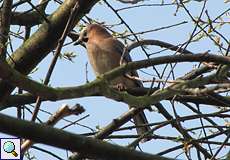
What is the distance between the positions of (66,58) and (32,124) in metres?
3.13

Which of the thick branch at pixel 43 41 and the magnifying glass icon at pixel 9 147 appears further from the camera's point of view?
the thick branch at pixel 43 41

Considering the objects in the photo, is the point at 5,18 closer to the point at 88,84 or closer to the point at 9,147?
the point at 9,147

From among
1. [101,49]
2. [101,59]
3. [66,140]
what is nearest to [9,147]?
[66,140]

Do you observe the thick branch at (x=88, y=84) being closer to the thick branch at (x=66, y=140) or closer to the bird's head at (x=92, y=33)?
the thick branch at (x=66, y=140)

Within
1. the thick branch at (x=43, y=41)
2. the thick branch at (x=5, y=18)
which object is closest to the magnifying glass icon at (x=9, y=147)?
the thick branch at (x=43, y=41)

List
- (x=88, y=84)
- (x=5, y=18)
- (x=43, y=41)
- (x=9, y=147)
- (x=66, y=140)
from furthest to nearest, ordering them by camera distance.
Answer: (x=43, y=41), (x=5, y=18), (x=9, y=147), (x=88, y=84), (x=66, y=140)

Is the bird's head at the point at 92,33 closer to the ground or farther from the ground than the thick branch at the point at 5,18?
farther from the ground

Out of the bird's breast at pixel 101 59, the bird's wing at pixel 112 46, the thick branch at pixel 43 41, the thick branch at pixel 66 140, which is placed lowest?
A: the thick branch at pixel 66 140

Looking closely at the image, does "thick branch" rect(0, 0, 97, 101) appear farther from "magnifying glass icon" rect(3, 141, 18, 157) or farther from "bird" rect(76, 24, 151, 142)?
"bird" rect(76, 24, 151, 142)

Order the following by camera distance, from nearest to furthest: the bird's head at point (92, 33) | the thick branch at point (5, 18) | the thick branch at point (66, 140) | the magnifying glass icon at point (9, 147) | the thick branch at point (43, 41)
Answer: the thick branch at point (66, 140), the magnifying glass icon at point (9, 147), the thick branch at point (5, 18), the thick branch at point (43, 41), the bird's head at point (92, 33)

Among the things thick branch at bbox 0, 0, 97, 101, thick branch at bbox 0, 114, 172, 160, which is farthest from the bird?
thick branch at bbox 0, 114, 172, 160

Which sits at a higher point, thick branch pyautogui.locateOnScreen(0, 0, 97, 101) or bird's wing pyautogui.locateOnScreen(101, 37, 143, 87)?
bird's wing pyautogui.locateOnScreen(101, 37, 143, 87)

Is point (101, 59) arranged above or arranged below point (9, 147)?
above


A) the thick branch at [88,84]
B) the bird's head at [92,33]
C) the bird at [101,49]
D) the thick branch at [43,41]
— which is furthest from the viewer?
the bird at [101,49]
